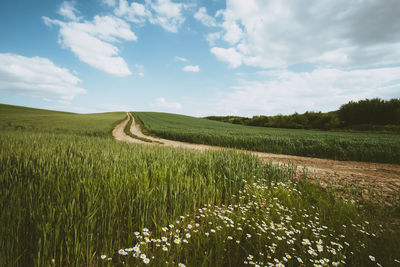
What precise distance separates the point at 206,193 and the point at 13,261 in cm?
299

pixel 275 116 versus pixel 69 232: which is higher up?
pixel 275 116

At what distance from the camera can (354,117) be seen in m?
49.6

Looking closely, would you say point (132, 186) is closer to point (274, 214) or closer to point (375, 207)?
point (274, 214)

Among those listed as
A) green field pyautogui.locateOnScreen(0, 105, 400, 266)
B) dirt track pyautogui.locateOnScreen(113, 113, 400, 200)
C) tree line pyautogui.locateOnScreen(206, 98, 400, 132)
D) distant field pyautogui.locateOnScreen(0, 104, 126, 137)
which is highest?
tree line pyautogui.locateOnScreen(206, 98, 400, 132)

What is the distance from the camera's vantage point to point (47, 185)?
291 cm

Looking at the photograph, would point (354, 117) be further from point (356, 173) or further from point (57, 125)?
point (57, 125)

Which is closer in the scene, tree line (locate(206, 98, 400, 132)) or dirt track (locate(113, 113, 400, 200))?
dirt track (locate(113, 113, 400, 200))

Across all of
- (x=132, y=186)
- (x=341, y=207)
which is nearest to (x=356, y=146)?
(x=341, y=207)

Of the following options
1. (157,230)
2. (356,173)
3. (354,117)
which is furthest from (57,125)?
(354,117)

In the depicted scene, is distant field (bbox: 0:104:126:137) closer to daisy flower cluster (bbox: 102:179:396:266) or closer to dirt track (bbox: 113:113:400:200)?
dirt track (bbox: 113:113:400:200)

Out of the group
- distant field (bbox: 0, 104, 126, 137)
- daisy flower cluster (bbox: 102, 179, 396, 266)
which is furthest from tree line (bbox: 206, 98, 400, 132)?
distant field (bbox: 0, 104, 126, 137)

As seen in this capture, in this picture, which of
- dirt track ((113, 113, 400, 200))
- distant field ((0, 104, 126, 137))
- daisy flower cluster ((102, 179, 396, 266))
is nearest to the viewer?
daisy flower cluster ((102, 179, 396, 266))

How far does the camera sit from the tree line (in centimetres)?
4294

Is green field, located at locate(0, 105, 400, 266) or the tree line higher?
the tree line
